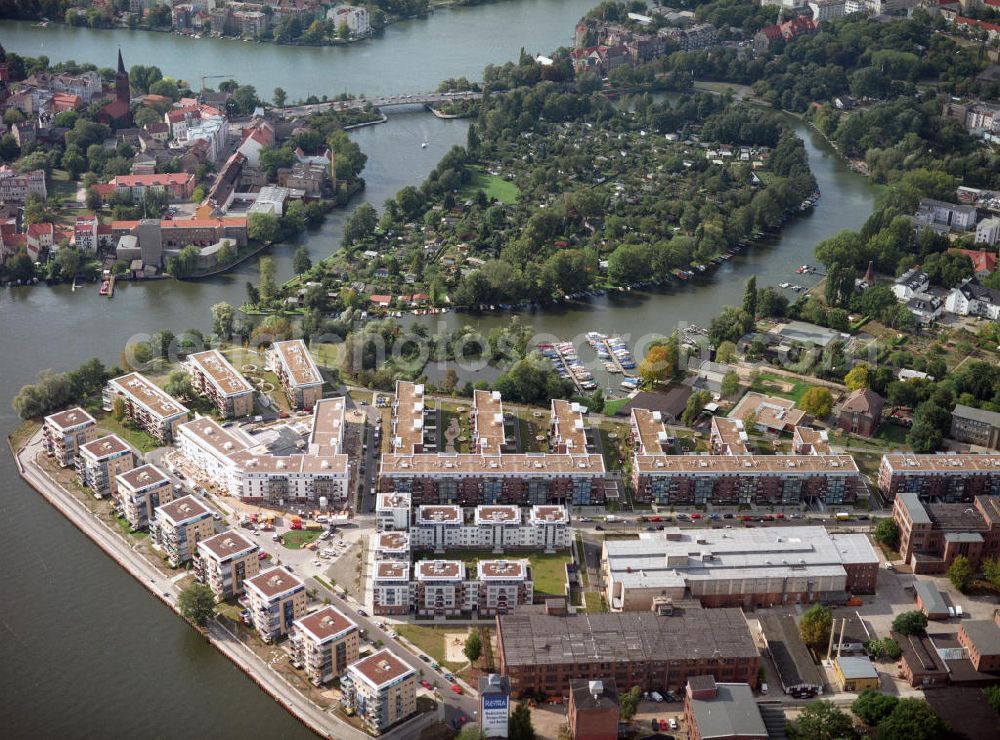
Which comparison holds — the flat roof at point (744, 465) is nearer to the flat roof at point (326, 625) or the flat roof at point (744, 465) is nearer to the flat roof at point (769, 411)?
the flat roof at point (769, 411)

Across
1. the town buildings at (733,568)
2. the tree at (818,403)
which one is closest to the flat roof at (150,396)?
the town buildings at (733,568)

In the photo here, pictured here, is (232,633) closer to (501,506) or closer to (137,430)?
(501,506)

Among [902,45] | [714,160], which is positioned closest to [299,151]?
[714,160]

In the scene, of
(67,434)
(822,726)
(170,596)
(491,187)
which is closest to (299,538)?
(170,596)

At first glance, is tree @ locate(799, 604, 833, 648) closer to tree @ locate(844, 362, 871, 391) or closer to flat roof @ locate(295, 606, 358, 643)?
flat roof @ locate(295, 606, 358, 643)

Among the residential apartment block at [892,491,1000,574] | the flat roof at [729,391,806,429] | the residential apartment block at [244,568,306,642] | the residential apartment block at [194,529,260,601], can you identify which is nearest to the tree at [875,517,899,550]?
the residential apartment block at [892,491,1000,574]

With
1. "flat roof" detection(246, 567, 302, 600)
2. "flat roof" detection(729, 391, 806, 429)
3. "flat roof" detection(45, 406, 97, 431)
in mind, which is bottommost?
"flat roof" detection(729, 391, 806, 429)
